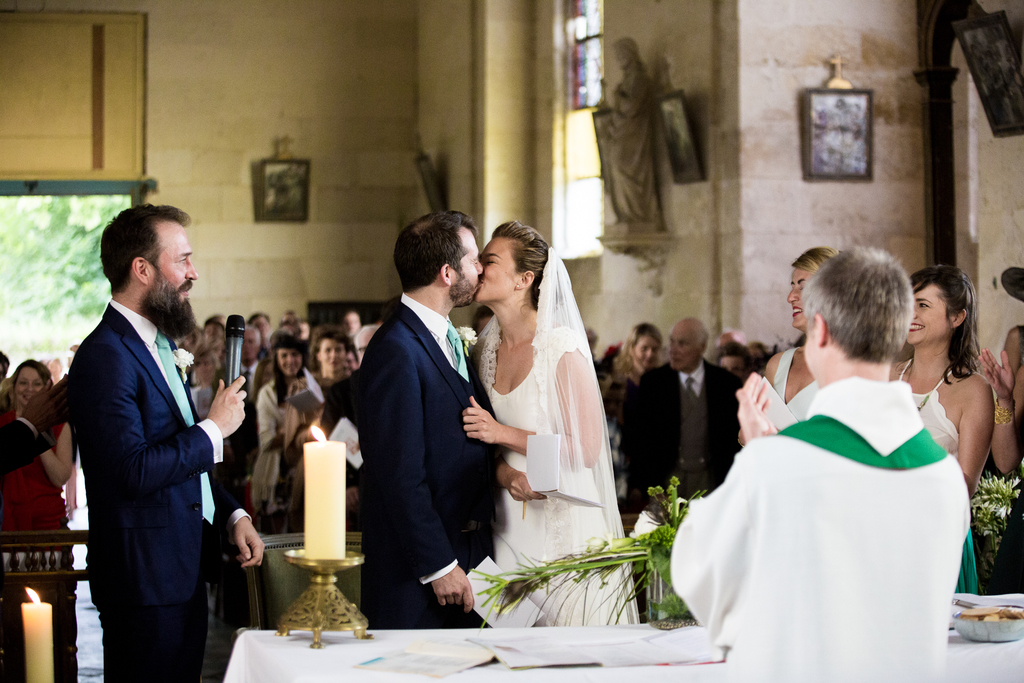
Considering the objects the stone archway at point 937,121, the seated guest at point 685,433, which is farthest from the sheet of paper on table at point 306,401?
the stone archway at point 937,121

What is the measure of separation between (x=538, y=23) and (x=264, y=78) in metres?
4.87

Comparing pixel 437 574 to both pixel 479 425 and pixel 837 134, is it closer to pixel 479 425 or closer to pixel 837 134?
pixel 479 425

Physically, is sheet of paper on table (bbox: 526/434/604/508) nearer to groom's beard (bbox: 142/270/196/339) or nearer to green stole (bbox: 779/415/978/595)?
groom's beard (bbox: 142/270/196/339)

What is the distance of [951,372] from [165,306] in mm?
2534

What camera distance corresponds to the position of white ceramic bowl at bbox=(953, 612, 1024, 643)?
8.12ft

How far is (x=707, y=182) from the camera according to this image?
31.3ft

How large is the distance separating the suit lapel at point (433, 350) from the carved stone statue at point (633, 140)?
719 cm

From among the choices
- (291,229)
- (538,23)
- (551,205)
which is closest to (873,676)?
(551,205)

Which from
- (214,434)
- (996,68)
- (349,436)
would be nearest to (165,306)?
(214,434)

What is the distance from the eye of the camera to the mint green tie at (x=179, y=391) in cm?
313

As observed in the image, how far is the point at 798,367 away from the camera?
4.01m

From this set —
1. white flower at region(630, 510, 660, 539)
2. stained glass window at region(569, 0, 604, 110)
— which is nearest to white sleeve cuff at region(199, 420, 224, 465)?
white flower at region(630, 510, 660, 539)

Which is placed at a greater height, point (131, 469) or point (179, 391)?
point (179, 391)

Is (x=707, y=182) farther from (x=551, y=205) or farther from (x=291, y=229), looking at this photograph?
(x=291, y=229)
